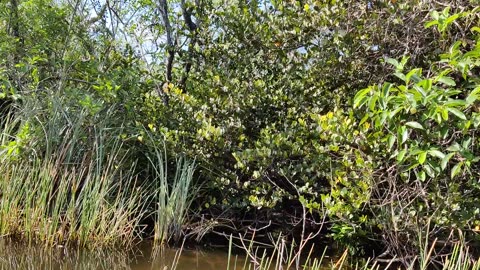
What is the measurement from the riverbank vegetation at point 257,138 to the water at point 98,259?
121 millimetres

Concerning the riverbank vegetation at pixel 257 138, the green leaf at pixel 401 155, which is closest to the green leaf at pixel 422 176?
the riverbank vegetation at pixel 257 138

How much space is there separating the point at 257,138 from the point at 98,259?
172cm

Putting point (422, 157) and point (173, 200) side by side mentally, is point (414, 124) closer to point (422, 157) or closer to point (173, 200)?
point (422, 157)

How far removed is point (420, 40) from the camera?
11.5 ft

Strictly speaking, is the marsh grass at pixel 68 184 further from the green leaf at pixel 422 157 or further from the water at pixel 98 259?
the green leaf at pixel 422 157

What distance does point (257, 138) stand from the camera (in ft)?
13.9

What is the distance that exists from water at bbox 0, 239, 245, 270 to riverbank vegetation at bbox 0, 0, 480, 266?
0.40 feet

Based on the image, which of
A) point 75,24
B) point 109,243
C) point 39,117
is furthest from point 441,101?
point 75,24

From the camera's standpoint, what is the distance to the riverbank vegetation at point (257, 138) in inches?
126

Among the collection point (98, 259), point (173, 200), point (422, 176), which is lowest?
point (98, 259)

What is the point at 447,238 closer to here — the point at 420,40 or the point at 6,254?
the point at 420,40

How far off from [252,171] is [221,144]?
1.21ft

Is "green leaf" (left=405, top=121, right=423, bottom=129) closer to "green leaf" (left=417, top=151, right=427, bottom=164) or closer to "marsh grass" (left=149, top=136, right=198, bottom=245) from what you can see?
"green leaf" (left=417, top=151, right=427, bottom=164)

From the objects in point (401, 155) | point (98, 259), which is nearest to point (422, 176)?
point (401, 155)
